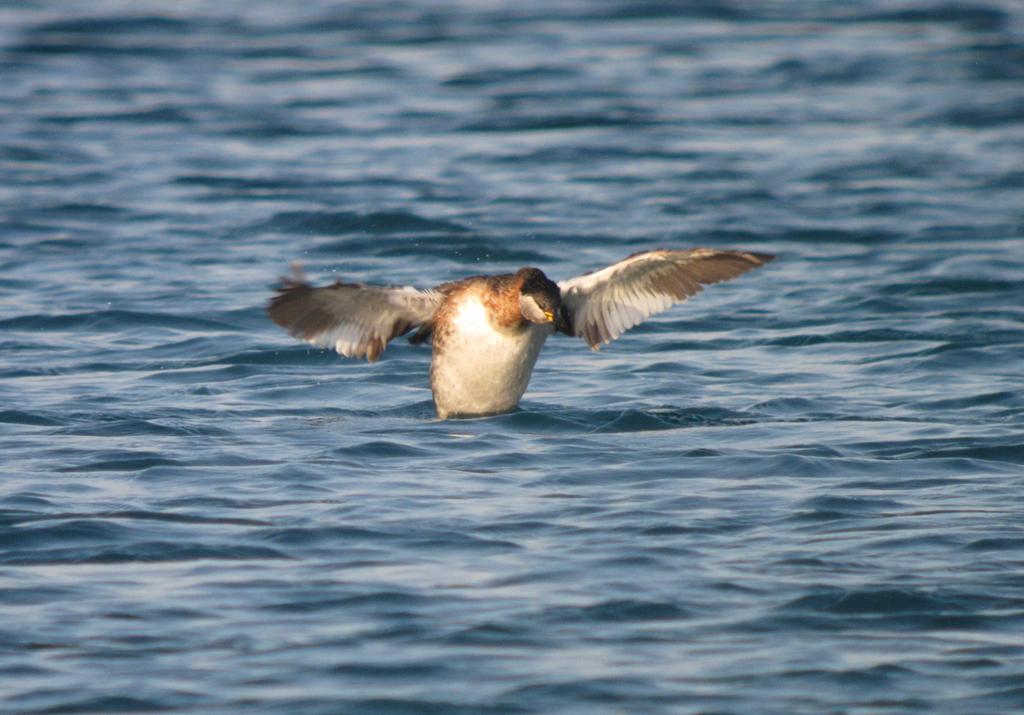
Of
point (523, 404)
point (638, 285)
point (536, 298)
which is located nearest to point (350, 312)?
point (536, 298)

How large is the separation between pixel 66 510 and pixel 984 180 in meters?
13.5

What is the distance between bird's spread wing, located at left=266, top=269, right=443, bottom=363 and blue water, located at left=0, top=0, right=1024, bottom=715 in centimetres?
55

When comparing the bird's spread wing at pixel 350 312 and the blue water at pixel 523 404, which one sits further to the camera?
the bird's spread wing at pixel 350 312

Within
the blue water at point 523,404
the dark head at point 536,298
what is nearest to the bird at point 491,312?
the dark head at point 536,298

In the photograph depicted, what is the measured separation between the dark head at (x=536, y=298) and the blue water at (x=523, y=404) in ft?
2.42

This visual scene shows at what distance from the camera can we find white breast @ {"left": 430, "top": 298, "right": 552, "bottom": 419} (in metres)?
10.1

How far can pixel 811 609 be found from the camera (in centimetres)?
710

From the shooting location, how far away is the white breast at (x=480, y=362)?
10117mm

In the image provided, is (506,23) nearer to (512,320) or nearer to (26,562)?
(512,320)

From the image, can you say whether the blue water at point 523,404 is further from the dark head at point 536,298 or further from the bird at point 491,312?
the dark head at point 536,298

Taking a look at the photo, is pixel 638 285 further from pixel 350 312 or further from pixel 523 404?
pixel 350 312

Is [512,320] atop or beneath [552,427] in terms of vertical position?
atop

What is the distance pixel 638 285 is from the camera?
10.5 metres

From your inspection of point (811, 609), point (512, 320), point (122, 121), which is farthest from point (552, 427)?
point (122, 121)
